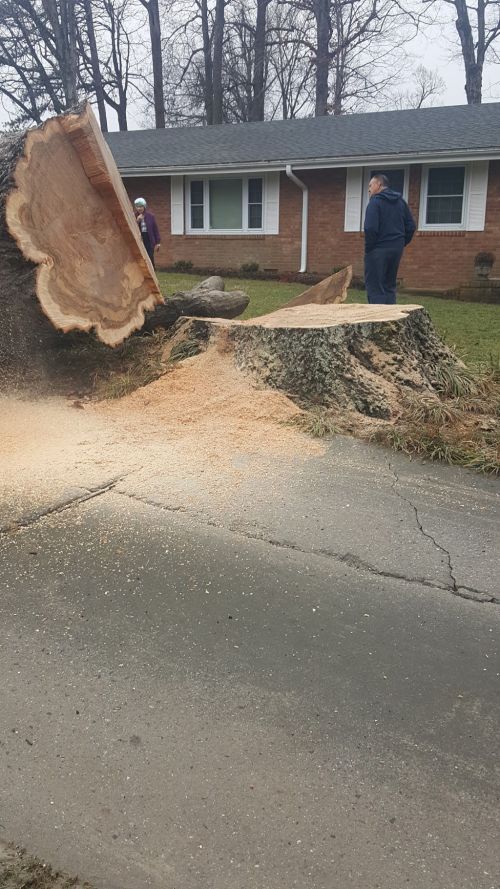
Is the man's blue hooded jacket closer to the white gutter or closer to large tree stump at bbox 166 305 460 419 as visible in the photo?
large tree stump at bbox 166 305 460 419

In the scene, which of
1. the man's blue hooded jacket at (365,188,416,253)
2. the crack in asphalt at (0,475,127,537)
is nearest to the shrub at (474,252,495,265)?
the man's blue hooded jacket at (365,188,416,253)

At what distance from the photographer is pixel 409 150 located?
14.8 metres

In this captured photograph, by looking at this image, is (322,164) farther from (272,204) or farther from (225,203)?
(225,203)

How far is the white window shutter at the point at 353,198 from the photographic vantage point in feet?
52.0

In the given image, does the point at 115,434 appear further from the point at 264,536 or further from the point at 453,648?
the point at 453,648

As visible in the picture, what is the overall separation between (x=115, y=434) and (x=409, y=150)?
40.8ft

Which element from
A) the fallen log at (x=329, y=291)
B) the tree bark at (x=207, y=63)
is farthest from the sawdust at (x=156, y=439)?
the tree bark at (x=207, y=63)

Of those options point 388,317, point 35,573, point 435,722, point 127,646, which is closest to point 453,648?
point 435,722

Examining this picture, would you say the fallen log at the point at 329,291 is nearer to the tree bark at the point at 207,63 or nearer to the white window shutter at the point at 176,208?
the white window shutter at the point at 176,208

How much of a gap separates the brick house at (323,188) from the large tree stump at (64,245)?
35.2 ft

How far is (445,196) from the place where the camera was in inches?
603

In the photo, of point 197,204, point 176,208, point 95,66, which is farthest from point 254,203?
point 95,66

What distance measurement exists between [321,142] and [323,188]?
1.42 m

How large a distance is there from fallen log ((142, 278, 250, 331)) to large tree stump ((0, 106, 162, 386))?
0.44 ft
